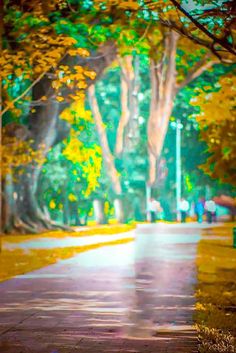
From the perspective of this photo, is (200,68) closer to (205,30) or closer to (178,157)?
(178,157)

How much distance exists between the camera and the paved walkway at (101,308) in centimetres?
981

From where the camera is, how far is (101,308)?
13.1 meters

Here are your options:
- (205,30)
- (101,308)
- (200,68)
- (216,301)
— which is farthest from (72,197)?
(101,308)

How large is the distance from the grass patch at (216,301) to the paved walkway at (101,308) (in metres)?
0.18

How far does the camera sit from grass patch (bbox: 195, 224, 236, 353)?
998cm

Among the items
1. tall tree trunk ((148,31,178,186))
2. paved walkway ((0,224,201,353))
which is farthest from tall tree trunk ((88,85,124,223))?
paved walkway ((0,224,201,353))

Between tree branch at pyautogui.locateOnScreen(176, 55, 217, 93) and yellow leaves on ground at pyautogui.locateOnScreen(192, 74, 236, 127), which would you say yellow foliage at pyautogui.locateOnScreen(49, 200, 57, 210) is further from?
yellow leaves on ground at pyautogui.locateOnScreen(192, 74, 236, 127)

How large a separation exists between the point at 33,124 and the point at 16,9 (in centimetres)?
1741

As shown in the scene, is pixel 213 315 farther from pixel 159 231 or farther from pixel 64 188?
pixel 64 188

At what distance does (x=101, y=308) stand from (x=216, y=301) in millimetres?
2229

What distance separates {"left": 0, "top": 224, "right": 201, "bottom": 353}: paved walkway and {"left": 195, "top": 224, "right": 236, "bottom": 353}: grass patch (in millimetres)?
182

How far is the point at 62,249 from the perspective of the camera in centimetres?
3055

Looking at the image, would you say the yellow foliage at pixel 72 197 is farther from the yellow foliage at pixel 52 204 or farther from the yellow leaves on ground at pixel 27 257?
the yellow leaves on ground at pixel 27 257

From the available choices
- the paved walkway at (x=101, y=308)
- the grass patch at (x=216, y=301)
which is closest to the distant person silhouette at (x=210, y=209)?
the grass patch at (x=216, y=301)
